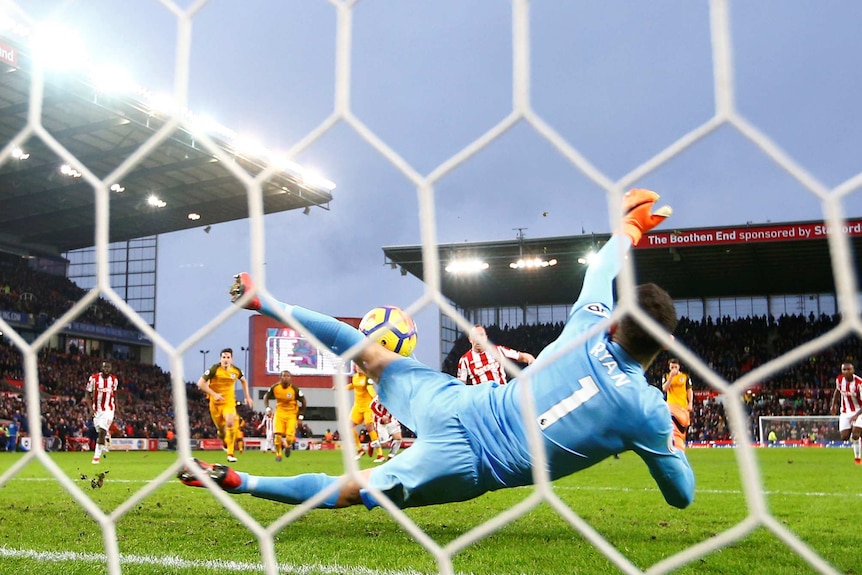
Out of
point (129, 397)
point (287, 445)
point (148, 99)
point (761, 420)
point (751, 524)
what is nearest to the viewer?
point (751, 524)

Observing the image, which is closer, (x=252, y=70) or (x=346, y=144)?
(x=346, y=144)

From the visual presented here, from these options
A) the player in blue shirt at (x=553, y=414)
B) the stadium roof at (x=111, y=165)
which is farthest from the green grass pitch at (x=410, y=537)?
the stadium roof at (x=111, y=165)

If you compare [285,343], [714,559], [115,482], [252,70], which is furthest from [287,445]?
[285,343]

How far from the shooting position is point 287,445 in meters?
11.7

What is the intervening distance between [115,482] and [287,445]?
5.22 metres

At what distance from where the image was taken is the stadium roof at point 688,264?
60.4 ft

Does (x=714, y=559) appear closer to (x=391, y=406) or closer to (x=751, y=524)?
(x=391, y=406)

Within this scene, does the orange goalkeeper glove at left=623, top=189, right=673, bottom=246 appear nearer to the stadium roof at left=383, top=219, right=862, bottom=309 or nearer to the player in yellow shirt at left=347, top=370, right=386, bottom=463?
the player in yellow shirt at left=347, top=370, right=386, bottom=463

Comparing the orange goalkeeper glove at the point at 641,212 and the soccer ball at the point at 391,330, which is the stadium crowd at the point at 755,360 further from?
the orange goalkeeper glove at the point at 641,212

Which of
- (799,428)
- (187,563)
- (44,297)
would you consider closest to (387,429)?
(187,563)

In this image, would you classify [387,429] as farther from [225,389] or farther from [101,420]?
[101,420]

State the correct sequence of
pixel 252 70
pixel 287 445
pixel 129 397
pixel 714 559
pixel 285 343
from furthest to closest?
pixel 285 343
pixel 129 397
pixel 287 445
pixel 714 559
pixel 252 70

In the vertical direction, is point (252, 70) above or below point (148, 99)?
below

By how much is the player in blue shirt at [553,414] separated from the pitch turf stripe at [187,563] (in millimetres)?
297
